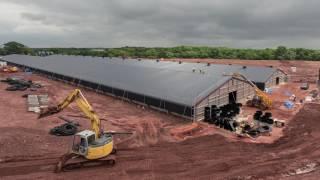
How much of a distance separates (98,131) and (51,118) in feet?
47.4

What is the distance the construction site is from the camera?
24.0 meters

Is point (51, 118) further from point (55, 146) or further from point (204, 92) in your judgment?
point (204, 92)

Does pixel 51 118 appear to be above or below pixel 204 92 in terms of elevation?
below

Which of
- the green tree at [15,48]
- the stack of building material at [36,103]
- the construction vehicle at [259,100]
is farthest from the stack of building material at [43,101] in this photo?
the green tree at [15,48]

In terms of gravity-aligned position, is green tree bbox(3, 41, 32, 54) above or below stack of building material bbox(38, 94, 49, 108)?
above

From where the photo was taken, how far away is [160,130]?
33.8 m

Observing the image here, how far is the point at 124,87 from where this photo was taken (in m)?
49.6

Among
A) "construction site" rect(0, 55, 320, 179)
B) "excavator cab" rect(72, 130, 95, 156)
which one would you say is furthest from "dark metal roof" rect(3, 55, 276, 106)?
"excavator cab" rect(72, 130, 95, 156)

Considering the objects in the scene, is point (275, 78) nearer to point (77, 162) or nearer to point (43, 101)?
point (43, 101)

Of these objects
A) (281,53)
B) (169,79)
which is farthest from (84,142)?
(281,53)

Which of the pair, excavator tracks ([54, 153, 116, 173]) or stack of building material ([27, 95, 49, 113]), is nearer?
excavator tracks ([54, 153, 116, 173])

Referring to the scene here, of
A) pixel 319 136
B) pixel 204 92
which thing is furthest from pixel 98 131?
pixel 319 136

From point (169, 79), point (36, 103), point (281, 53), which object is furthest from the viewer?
point (281, 53)

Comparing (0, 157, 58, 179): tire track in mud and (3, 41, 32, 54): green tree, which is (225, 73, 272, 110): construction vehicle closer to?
(0, 157, 58, 179): tire track in mud
